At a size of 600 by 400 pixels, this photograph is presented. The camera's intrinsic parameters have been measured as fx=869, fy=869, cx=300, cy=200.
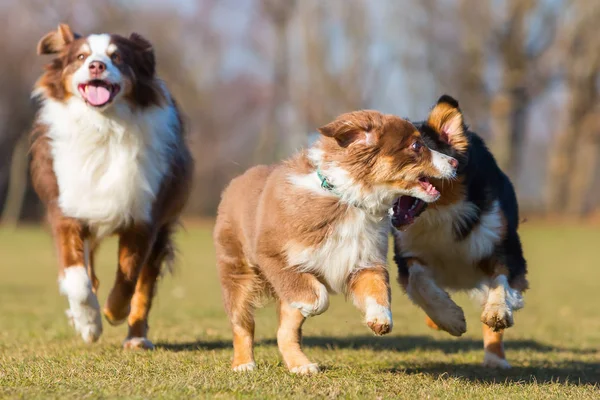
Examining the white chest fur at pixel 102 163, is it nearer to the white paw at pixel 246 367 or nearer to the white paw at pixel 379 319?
the white paw at pixel 246 367

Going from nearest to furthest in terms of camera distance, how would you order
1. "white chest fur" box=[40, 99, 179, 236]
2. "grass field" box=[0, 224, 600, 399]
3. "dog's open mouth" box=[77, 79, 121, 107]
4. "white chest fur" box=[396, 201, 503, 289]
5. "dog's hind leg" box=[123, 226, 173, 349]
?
1. "grass field" box=[0, 224, 600, 399]
2. "white chest fur" box=[396, 201, 503, 289]
3. "dog's open mouth" box=[77, 79, 121, 107]
4. "white chest fur" box=[40, 99, 179, 236]
5. "dog's hind leg" box=[123, 226, 173, 349]

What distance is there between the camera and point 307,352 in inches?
272

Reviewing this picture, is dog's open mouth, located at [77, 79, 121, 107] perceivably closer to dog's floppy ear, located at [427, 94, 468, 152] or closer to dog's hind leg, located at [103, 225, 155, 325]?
dog's hind leg, located at [103, 225, 155, 325]

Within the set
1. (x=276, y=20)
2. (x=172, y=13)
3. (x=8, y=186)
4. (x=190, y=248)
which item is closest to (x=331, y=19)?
(x=276, y=20)

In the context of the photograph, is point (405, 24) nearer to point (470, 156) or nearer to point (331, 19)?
point (331, 19)

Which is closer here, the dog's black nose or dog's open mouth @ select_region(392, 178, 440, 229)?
dog's open mouth @ select_region(392, 178, 440, 229)

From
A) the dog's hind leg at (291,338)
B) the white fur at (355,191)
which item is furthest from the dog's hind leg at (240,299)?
the white fur at (355,191)

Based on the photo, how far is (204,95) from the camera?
4481 cm

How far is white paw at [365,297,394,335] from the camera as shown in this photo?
4.95 metres

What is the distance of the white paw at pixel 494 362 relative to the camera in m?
6.59

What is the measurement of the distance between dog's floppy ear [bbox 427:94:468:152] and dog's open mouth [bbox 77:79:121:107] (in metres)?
2.46

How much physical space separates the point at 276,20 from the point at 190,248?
65.1ft

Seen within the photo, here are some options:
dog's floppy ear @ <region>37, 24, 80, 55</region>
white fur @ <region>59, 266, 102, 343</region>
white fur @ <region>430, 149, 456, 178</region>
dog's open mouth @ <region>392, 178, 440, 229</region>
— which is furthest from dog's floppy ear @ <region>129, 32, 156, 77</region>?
white fur @ <region>430, 149, 456, 178</region>

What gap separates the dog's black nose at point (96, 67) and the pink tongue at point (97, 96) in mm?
150
